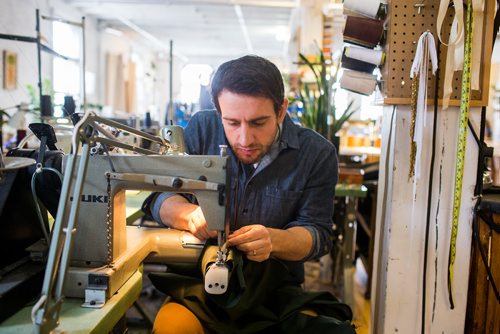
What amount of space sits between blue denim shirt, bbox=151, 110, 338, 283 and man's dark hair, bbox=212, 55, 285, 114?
19 centimetres

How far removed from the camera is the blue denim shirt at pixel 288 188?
132cm

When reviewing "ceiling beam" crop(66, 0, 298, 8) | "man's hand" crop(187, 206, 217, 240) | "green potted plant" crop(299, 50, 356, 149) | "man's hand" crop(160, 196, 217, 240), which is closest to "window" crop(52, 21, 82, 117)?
"ceiling beam" crop(66, 0, 298, 8)

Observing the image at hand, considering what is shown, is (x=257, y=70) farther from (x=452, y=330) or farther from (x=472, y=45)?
(x=452, y=330)

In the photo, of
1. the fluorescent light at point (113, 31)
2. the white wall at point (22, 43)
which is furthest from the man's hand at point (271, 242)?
the fluorescent light at point (113, 31)

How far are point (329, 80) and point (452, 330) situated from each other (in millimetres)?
1430

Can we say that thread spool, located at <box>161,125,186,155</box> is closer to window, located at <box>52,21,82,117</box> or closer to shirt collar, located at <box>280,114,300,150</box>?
shirt collar, located at <box>280,114,300,150</box>

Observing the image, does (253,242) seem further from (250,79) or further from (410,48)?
(410,48)

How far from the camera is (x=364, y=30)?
1362mm

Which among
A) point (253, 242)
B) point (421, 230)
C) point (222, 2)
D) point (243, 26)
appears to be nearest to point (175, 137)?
point (253, 242)

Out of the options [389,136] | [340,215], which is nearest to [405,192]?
[389,136]

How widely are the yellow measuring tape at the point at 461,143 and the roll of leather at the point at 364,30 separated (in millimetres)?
267

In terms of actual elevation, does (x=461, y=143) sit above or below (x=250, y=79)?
below

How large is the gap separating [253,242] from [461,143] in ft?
2.12

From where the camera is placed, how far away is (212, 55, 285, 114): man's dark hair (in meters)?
1.13
